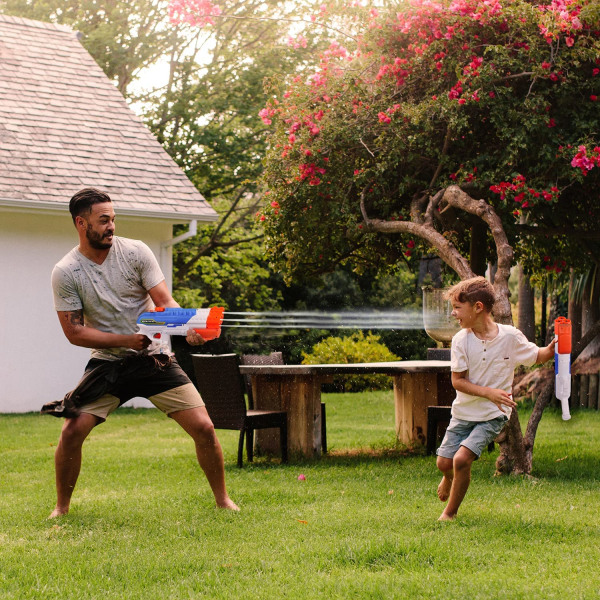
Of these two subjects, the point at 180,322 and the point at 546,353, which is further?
the point at 546,353

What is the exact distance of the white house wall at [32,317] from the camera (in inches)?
497

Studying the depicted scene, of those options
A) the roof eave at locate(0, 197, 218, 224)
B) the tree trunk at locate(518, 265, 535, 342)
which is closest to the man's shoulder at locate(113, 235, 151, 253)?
the roof eave at locate(0, 197, 218, 224)

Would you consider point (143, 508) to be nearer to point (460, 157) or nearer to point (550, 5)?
point (460, 157)

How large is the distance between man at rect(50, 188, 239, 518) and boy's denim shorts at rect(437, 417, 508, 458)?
1.35 meters

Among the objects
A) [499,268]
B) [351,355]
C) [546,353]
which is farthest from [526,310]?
[546,353]

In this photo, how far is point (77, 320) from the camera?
5129 millimetres

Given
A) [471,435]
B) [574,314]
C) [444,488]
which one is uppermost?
[574,314]

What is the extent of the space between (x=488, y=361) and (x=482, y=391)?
19 cm

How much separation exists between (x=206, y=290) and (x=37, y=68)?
23.4 feet

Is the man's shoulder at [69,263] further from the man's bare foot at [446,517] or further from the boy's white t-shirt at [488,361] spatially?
the man's bare foot at [446,517]

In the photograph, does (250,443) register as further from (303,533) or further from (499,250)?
(303,533)

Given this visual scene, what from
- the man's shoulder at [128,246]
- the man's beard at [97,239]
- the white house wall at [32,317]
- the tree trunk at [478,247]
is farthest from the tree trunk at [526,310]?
the man's beard at [97,239]

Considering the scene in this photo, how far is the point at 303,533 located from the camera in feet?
16.0

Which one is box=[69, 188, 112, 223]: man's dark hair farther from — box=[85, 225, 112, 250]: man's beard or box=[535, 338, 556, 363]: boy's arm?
box=[535, 338, 556, 363]: boy's arm
